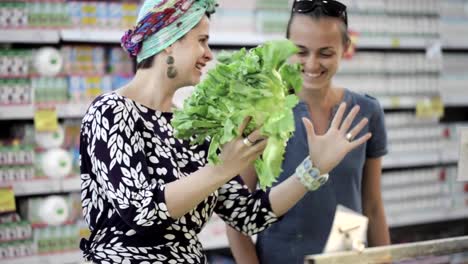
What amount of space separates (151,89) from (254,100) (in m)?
0.43

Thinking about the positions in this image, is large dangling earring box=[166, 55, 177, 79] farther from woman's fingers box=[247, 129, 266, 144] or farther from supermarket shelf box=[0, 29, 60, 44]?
supermarket shelf box=[0, 29, 60, 44]

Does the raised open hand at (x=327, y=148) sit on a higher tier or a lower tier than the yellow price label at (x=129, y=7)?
lower

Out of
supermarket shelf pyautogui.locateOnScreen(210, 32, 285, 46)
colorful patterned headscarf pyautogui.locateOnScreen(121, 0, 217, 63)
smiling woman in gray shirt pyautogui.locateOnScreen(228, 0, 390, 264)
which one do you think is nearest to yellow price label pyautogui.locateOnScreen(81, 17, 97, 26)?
supermarket shelf pyautogui.locateOnScreen(210, 32, 285, 46)

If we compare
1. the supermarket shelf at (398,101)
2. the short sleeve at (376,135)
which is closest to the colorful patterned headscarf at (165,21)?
the short sleeve at (376,135)

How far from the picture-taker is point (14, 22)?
4.02 metres

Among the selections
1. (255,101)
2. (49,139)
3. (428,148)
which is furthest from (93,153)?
(428,148)

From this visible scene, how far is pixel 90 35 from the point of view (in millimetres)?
4168

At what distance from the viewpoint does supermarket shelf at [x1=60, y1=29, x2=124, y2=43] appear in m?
4.09

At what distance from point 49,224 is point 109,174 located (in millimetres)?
2581

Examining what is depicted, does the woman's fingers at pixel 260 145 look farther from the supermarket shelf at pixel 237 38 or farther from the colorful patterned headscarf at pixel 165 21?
the supermarket shelf at pixel 237 38

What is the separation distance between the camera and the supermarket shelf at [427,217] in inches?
211

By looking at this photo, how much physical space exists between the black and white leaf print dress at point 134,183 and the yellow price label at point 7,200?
2.15 m

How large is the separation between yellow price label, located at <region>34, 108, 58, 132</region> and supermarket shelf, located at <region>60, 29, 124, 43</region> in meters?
0.41

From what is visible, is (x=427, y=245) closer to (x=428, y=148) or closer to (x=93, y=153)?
(x=93, y=153)
